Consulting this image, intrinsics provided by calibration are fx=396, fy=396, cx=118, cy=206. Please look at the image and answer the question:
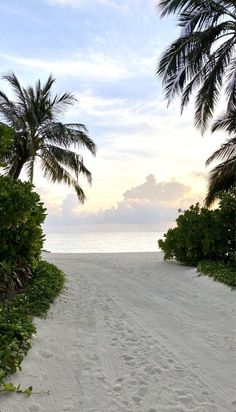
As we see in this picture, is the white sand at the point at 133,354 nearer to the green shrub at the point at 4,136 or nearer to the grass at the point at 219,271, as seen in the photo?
the grass at the point at 219,271

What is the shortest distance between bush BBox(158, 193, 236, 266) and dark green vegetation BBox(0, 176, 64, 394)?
518 centimetres

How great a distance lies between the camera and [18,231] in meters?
8.42

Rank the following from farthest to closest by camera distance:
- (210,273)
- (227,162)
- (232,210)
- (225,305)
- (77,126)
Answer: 1. (77,126)
2. (227,162)
3. (232,210)
4. (210,273)
5. (225,305)

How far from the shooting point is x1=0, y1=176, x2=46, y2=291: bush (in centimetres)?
778

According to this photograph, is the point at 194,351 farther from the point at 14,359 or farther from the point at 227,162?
the point at 227,162

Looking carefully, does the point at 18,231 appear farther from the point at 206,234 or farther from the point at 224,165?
the point at 224,165

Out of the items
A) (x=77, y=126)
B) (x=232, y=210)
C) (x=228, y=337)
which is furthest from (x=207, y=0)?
(x=228, y=337)

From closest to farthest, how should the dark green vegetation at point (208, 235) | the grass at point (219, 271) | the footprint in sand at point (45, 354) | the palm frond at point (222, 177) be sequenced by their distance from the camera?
the footprint in sand at point (45, 354)
the grass at point (219, 271)
the dark green vegetation at point (208, 235)
the palm frond at point (222, 177)

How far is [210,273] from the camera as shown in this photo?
35.7 feet

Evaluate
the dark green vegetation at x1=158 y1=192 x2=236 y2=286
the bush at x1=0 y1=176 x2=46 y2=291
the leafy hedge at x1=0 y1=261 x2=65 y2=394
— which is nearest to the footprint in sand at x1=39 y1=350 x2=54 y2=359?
the leafy hedge at x1=0 y1=261 x2=65 y2=394

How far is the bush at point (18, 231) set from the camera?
7.78 meters

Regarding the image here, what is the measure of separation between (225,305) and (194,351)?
307 centimetres

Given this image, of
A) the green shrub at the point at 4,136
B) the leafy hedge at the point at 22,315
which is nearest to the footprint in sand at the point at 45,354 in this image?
the leafy hedge at the point at 22,315

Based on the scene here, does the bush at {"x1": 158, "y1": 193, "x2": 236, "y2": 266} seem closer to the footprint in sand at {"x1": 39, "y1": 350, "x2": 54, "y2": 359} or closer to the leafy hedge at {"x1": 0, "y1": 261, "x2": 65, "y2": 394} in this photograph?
the leafy hedge at {"x1": 0, "y1": 261, "x2": 65, "y2": 394}
